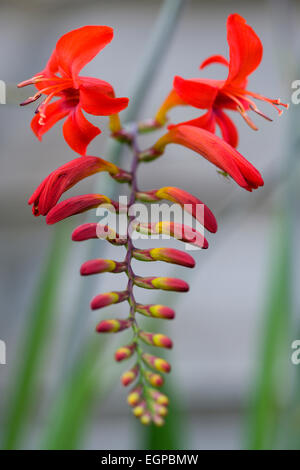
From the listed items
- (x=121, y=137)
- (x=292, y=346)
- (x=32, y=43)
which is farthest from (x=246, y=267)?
(x=121, y=137)

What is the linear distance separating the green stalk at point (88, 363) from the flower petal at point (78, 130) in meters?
0.12

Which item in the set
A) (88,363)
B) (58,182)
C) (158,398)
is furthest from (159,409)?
(88,363)

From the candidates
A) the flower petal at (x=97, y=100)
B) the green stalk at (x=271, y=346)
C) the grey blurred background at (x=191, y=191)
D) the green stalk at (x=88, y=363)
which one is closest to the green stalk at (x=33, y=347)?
the green stalk at (x=88, y=363)

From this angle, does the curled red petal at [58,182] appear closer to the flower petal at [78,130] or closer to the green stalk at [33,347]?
the flower petal at [78,130]

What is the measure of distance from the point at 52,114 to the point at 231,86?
Result: 84mm

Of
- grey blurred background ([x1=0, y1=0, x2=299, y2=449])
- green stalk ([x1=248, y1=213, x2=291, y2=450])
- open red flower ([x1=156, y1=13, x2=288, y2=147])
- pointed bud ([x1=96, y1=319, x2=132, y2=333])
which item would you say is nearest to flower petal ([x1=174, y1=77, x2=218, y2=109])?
open red flower ([x1=156, y1=13, x2=288, y2=147])

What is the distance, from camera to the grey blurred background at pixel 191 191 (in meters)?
1.20

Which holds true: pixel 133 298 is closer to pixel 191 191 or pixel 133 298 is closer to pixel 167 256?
pixel 167 256

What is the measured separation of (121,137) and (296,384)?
0.29m

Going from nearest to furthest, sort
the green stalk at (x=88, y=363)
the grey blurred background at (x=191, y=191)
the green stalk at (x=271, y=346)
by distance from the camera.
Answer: the green stalk at (x=88, y=363) < the green stalk at (x=271, y=346) < the grey blurred background at (x=191, y=191)

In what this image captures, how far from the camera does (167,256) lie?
0.82ft
